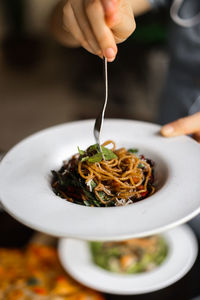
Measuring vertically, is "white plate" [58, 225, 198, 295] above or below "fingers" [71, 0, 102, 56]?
below

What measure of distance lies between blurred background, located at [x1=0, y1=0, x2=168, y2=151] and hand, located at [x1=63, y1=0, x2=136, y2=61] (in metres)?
3.70

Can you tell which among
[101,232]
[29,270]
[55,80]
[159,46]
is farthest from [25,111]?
[101,232]

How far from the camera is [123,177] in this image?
140cm

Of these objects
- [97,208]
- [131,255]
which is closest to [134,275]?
[131,255]

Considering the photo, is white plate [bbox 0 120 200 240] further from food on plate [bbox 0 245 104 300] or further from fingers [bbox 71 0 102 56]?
food on plate [bbox 0 245 104 300]

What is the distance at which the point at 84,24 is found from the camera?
44.9 inches

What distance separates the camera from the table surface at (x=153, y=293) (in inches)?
67.7

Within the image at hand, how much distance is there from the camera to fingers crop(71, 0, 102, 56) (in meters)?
1.13

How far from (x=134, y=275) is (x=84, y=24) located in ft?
4.12

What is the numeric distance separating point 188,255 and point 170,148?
28.3 inches

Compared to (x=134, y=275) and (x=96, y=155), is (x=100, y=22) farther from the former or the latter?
(x=134, y=275)

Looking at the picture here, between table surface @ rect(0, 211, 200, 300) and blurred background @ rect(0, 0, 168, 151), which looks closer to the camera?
table surface @ rect(0, 211, 200, 300)

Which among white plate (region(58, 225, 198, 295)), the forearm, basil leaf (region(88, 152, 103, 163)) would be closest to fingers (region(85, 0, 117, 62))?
basil leaf (region(88, 152, 103, 163))

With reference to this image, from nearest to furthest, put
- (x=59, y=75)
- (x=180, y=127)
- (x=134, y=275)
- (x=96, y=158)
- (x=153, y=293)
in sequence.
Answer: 1. (x=96, y=158)
2. (x=180, y=127)
3. (x=153, y=293)
4. (x=134, y=275)
5. (x=59, y=75)
